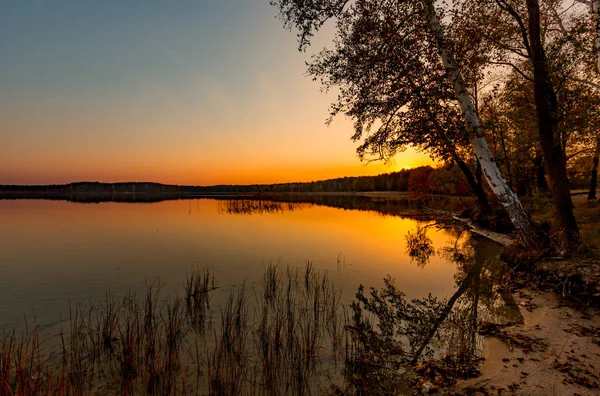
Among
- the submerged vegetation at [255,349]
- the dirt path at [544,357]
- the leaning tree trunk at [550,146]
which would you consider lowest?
the submerged vegetation at [255,349]

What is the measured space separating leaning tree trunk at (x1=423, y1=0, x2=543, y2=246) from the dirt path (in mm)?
4633

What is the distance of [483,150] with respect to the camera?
40.7 feet

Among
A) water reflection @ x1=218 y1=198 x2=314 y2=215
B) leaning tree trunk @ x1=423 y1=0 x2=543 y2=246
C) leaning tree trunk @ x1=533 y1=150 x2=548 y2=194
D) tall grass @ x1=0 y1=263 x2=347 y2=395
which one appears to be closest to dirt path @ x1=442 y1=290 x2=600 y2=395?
tall grass @ x1=0 y1=263 x2=347 y2=395

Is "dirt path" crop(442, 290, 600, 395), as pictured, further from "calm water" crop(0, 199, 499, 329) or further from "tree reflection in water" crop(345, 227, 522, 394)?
"calm water" crop(0, 199, 499, 329)

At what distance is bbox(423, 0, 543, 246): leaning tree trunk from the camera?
12070 mm

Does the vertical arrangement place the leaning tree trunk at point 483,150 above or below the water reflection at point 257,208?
above

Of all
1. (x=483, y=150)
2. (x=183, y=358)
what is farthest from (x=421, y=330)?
(x=483, y=150)

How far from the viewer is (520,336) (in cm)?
717

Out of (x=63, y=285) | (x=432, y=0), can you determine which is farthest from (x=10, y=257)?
(x=432, y=0)

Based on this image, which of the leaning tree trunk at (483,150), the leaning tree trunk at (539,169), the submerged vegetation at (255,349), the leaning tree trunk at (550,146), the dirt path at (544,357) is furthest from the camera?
the leaning tree trunk at (539,169)

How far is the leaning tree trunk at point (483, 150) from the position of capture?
12070 millimetres

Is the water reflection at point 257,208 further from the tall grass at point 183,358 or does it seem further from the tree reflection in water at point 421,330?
the tall grass at point 183,358

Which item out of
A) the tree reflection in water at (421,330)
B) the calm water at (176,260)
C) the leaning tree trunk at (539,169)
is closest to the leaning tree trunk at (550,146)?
the tree reflection in water at (421,330)

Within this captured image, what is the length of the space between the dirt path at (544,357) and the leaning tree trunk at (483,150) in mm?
4633
